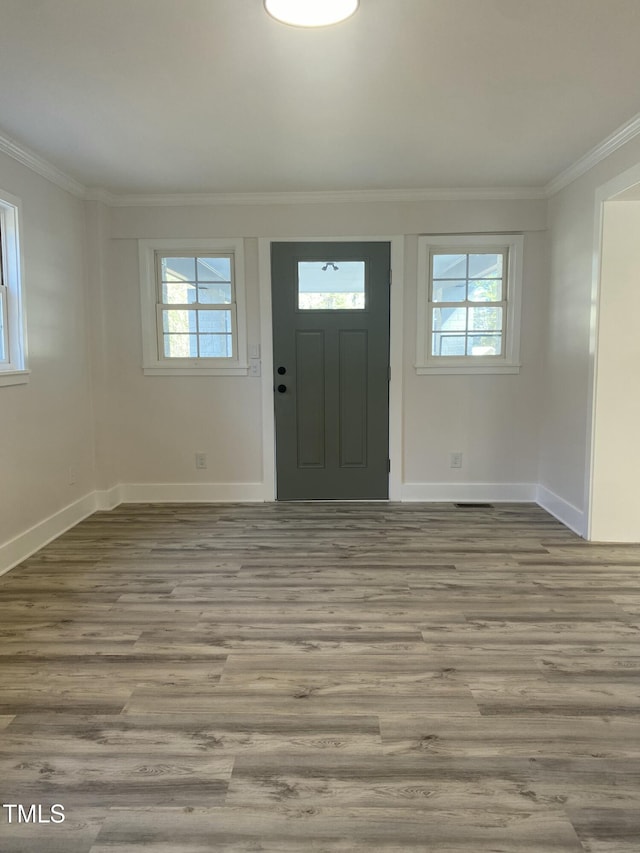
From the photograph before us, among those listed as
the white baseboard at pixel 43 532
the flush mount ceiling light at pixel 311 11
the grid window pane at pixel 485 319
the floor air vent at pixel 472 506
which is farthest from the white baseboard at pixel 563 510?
the white baseboard at pixel 43 532

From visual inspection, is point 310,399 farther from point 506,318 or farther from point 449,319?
point 506,318

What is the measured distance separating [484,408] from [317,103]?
8.86ft

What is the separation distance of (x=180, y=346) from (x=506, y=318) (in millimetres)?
2653

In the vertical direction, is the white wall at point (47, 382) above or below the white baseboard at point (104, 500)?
above

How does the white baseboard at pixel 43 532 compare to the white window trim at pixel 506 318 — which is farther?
the white window trim at pixel 506 318

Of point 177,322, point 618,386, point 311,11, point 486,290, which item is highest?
point 311,11

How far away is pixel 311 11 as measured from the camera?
6.51ft

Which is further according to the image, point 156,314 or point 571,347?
point 156,314

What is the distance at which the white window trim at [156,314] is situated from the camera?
14.9 feet

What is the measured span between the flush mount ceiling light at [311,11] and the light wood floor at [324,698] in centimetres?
241

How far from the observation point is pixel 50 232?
150 inches

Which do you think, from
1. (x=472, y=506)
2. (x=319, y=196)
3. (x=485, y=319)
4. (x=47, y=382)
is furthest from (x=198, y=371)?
(x=472, y=506)

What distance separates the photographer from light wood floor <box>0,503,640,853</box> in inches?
60.1

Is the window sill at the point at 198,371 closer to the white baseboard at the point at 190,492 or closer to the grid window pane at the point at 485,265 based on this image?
the white baseboard at the point at 190,492
